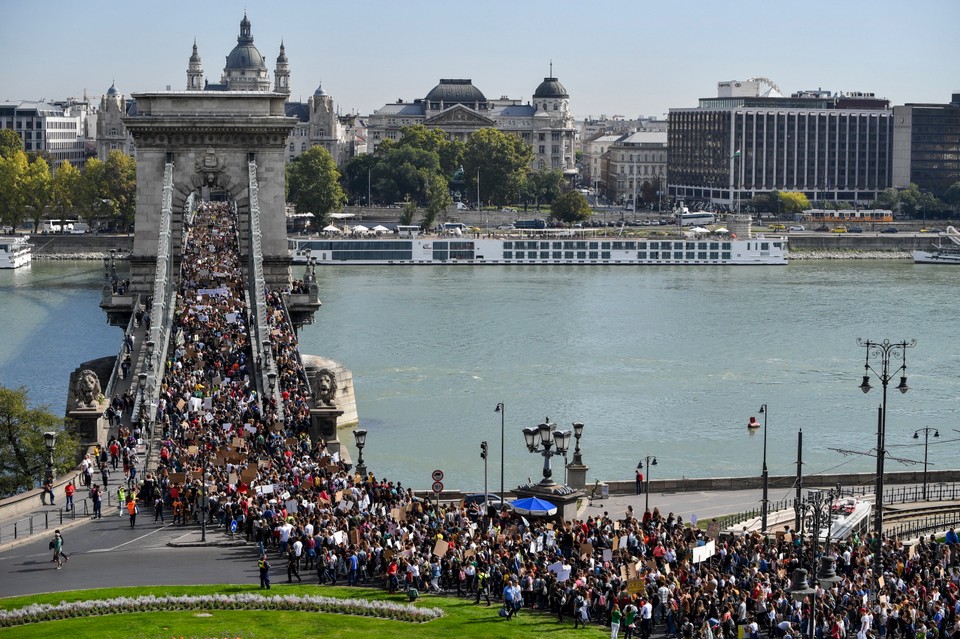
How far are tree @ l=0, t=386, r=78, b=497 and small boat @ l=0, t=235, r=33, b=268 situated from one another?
9181 cm

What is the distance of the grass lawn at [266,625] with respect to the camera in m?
27.4

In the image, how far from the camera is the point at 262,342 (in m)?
48.8

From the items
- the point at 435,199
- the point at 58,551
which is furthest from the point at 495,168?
the point at 58,551

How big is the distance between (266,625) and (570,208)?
144 m

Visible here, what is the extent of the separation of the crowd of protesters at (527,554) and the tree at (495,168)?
478ft

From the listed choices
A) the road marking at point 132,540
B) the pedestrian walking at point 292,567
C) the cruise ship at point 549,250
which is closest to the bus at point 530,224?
the cruise ship at point 549,250

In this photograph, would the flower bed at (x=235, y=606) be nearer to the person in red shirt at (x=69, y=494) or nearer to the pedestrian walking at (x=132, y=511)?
the pedestrian walking at (x=132, y=511)

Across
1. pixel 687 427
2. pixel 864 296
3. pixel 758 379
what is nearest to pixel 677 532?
pixel 687 427

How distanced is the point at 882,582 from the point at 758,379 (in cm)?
4794

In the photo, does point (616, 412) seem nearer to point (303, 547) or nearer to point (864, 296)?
point (303, 547)

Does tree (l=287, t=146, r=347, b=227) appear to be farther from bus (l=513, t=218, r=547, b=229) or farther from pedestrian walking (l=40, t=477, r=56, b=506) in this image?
pedestrian walking (l=40, t=477, r=56, b=506)

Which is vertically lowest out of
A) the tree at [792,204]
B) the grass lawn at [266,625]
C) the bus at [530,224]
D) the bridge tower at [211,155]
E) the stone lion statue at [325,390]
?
the grass lawn at [266,625]

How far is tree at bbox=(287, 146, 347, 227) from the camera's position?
159 m

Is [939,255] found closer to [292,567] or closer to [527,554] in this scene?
[527,554]
